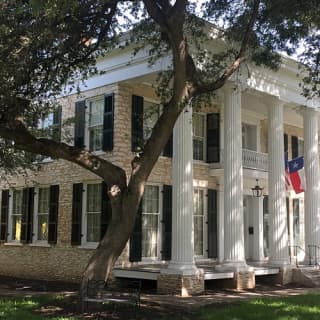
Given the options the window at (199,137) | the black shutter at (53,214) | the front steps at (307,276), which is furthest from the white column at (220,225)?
the black shutter at (53,214)

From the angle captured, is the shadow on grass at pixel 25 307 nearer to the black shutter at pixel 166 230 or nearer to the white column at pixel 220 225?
the black shutter at pixel 166 230

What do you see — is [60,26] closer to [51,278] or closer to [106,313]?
[106,313]

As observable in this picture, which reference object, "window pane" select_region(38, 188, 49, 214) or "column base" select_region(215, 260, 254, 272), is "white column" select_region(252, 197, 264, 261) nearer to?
"column base" select_region(215, 260, 254, 272)

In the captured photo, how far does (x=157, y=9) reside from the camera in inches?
435

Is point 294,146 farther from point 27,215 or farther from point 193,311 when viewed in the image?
point 193,311

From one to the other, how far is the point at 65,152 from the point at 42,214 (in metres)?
9.74

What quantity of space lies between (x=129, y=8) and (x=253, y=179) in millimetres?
10241

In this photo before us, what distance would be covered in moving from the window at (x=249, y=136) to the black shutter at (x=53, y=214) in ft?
26.8

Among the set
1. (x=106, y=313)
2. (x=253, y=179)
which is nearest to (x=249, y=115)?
(x=253, y=179)

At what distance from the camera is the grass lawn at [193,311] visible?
1024 centimetres

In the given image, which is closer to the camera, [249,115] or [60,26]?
[60,26]

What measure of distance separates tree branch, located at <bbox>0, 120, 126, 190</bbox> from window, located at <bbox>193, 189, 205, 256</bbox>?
8.86m

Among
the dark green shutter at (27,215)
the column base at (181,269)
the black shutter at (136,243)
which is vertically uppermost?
the dark green shutter at (27,215)

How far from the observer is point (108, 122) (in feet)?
58.2
